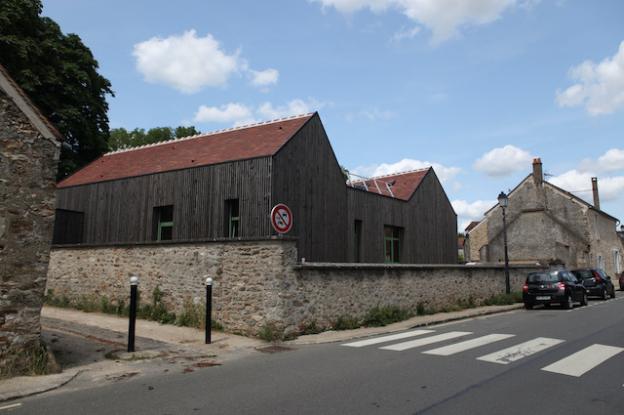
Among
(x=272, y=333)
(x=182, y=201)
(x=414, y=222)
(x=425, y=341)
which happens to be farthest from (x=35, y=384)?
(x=414, y=222)

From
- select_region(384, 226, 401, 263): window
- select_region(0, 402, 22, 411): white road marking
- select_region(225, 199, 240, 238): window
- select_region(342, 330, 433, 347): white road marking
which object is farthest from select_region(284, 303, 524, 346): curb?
select_region(384, 226, 401, 263): window

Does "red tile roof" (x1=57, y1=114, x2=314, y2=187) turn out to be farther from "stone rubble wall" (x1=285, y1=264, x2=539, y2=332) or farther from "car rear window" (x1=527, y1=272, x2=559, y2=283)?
"car rear window" (x1=527, y1=272, x2=559, y2=283)

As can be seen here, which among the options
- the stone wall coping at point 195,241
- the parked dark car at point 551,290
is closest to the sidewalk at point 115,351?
the stone wall coping at point 195,241

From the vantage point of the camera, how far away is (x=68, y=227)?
62.1ft

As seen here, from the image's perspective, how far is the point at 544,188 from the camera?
3806cm

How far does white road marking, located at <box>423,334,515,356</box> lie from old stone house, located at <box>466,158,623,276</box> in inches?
1028

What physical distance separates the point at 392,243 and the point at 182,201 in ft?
37.4

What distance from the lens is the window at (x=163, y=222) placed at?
17.3 metres

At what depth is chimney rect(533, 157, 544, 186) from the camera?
38.2m

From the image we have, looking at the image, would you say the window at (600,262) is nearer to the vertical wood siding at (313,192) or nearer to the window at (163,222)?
the vertical wood siding at (313,192)

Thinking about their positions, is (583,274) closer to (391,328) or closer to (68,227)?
(391,328)

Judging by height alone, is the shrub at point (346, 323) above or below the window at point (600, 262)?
below

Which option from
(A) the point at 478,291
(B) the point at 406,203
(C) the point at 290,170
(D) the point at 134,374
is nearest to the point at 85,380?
(D) the point at 134,374

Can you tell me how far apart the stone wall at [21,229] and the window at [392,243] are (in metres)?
17.1
